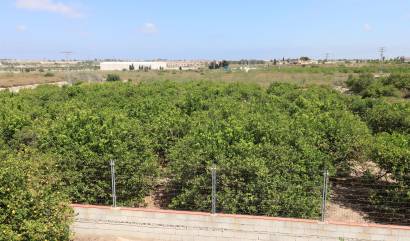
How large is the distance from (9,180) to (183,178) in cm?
380

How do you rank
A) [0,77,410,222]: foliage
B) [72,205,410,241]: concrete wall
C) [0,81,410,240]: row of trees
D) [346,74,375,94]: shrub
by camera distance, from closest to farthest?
[0,81,410,240]: row of trees
[72,205,410,241]: concrete wall
[0,77,410,222]: foliage
[346,74,375,94]: shrub

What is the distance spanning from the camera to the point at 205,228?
8195mm

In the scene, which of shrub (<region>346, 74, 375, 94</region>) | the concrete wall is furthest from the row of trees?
shrub (<region>346, 74, 375, 94</region>)

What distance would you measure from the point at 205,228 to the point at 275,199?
1.56 m

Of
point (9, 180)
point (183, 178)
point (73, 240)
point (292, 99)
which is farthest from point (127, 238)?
point (292, 99)

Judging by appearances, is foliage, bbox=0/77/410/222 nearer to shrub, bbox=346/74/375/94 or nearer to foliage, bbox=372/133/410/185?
foliage, bbox=372/133/410/185

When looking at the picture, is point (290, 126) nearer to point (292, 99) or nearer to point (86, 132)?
point (86, 132)

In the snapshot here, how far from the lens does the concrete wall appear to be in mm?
7762

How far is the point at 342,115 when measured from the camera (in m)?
12.6

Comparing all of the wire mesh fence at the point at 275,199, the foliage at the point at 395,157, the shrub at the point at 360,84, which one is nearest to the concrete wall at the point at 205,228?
the wire mesh fence at the point at 275,199

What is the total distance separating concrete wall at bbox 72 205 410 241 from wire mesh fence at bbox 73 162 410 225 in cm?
28

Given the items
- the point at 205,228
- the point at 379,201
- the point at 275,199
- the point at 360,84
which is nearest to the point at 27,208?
the point at 205,228

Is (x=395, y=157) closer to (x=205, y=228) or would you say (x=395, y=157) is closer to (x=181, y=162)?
(x=205, y=228)

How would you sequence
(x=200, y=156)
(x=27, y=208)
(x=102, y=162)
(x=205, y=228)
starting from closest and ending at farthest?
1. (x=27, y=208)
2. (x=205, y=228)
3. (x=200, y=156)
4. (x=102, y=162)
